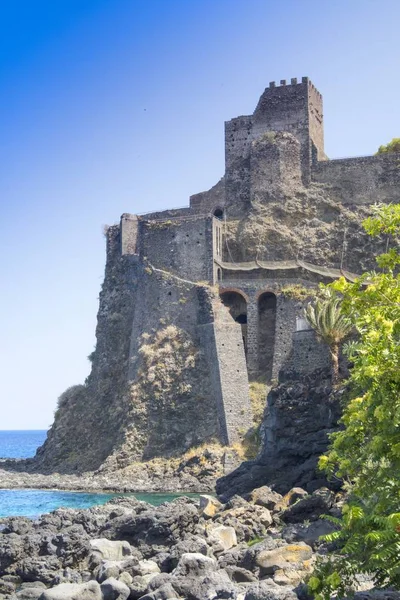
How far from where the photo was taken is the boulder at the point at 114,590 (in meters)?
20.8

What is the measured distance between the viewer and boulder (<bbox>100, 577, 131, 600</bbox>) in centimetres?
2075

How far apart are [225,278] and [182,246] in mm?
3421

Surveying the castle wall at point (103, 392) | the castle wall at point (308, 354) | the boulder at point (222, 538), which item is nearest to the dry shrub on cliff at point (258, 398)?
the castle wall at point (308, 354)

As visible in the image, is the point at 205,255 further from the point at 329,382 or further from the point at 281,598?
the point at 281,598

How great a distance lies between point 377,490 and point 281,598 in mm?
4037

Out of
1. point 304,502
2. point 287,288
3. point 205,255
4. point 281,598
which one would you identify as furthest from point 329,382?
point 281,598

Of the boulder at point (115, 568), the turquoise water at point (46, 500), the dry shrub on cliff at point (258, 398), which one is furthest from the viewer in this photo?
the dry shrub on cliff at point (258, 398)

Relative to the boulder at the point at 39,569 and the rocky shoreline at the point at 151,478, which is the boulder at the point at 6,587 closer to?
the boulder at the point at 39,569

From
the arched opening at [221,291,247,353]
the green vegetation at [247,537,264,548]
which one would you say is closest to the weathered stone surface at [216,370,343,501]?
the green vegetation at [247,537,264,548]

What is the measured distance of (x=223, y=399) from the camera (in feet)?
162

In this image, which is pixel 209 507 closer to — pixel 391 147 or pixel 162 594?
pixel 162 594

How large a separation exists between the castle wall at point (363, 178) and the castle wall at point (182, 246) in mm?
9387

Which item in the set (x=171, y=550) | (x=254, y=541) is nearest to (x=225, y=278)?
(x=254, y=541)

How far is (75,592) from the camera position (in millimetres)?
20703
